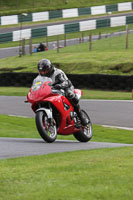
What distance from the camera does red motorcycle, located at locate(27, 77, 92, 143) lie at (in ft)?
29.0

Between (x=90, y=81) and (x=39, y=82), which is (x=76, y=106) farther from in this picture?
(x=90, y=81)

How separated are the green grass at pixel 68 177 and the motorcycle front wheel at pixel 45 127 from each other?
1.30 meters

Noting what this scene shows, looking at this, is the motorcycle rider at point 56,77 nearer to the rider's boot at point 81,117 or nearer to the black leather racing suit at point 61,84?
the black leather racing suit at point 61,84

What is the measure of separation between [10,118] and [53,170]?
30.5 feet

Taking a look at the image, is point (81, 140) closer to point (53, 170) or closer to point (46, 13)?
point (53, 170)

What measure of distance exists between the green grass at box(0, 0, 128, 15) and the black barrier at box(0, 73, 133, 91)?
17611mm

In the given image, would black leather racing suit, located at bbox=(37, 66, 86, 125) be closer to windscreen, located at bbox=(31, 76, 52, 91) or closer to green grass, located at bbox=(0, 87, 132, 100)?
windscreen, located at bbox=(31, 76, 52, 91)

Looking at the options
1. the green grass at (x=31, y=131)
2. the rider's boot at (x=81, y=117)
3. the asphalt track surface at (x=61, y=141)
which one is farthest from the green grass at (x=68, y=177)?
the green grass at (x=31, y=131)

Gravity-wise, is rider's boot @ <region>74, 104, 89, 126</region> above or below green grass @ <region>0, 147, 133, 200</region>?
below

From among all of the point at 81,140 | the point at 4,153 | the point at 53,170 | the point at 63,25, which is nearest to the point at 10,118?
the point at 81,140

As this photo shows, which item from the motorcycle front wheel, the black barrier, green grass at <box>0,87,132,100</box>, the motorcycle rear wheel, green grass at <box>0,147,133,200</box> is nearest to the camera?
green grass at <box>0,147,133,200</box>

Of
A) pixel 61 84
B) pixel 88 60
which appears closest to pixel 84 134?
pixel 61 84

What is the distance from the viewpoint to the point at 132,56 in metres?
27.0

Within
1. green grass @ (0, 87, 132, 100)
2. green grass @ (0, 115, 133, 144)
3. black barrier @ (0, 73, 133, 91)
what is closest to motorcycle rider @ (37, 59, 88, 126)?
green grass @ (0, 115, 133, 144)
